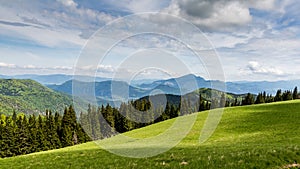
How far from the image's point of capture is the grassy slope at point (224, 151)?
16500 mm

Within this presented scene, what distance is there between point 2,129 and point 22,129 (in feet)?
21.6

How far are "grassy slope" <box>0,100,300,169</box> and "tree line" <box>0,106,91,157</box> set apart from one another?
54.4 meters

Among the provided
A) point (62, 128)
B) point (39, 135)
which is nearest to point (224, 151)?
point (39, 135)

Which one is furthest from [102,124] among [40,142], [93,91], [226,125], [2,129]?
[93,91]

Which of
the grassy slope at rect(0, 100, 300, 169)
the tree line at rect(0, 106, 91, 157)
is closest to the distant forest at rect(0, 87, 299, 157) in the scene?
the tree line at rect(0, 106, 91, 157)

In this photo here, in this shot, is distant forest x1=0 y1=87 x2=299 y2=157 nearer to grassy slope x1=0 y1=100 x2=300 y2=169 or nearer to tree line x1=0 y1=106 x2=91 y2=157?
tree line x1=0 y1=106 x2=91 y2=157

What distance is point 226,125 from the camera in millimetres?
51625

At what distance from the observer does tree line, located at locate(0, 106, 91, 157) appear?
9038 centimetres

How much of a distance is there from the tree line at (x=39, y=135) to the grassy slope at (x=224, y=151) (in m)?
54.4

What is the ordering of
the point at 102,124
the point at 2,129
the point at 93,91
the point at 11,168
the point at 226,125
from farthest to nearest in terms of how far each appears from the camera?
the point at 102,124
the point at 2,129
the point at 226,125
the point at 11,168
the point at 93,91

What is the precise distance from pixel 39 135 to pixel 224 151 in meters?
89.3

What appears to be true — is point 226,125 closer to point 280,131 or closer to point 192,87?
point 280,131

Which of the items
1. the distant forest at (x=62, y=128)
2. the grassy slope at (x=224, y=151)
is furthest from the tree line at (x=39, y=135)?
the grassy slope at (x=224, y=151)

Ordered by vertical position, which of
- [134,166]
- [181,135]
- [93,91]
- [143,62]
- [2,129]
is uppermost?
[143,62]
